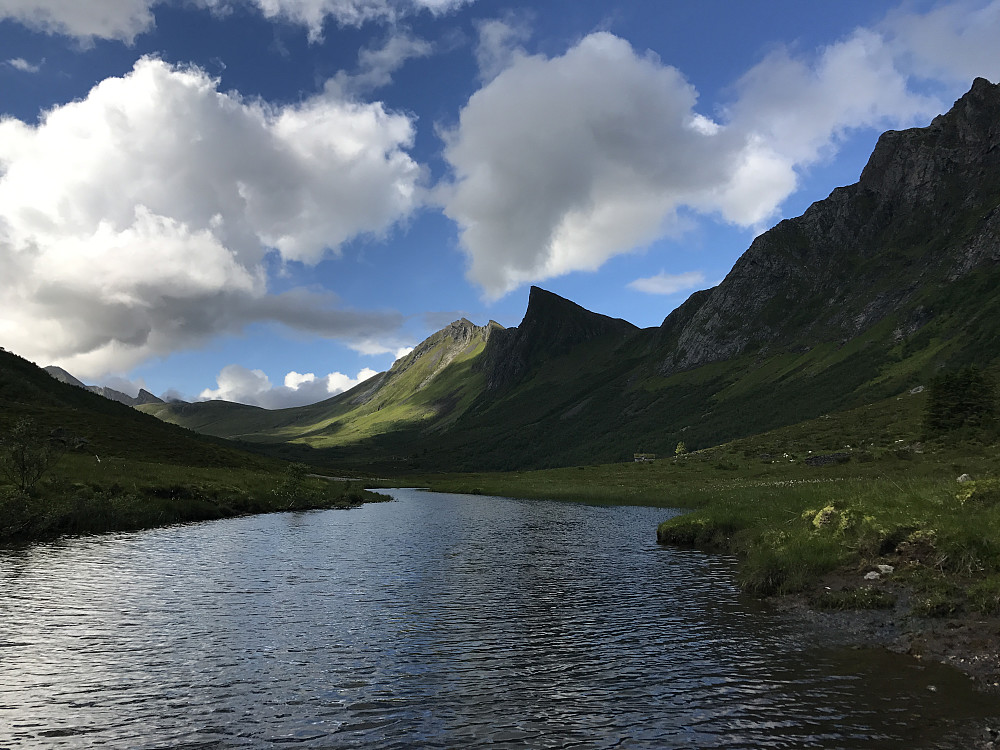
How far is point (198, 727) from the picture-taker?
1220cm

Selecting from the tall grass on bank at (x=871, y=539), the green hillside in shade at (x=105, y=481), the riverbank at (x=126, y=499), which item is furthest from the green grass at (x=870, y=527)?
the green hillside in shade at (x=105, y=481)

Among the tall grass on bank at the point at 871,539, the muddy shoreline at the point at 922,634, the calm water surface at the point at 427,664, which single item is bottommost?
the calm water surface at the point at 427,664

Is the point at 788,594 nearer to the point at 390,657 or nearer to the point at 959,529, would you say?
the point at 959,529

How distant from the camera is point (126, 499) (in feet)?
155

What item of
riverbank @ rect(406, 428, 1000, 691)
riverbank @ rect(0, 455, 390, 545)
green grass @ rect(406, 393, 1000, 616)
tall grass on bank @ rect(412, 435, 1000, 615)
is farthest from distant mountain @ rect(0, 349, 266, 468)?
riverbank @ rect(406, 428, 1000, 691)

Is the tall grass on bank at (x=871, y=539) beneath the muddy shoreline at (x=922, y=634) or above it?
above

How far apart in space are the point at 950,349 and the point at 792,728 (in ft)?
641

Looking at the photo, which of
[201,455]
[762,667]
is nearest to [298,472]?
[201,455]

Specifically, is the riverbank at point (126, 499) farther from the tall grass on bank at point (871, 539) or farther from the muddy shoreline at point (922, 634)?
the muddy shoreline at point (922, 634)

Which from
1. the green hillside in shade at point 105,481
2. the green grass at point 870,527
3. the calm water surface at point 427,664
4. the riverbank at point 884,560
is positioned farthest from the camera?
the green hillside in shade at point 105,481

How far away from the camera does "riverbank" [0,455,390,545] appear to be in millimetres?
37938

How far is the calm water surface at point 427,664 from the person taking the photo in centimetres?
1198

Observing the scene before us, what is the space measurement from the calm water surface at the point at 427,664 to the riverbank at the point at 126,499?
307 inches

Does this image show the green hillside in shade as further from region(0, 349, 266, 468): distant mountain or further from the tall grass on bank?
the tall grass on bank
